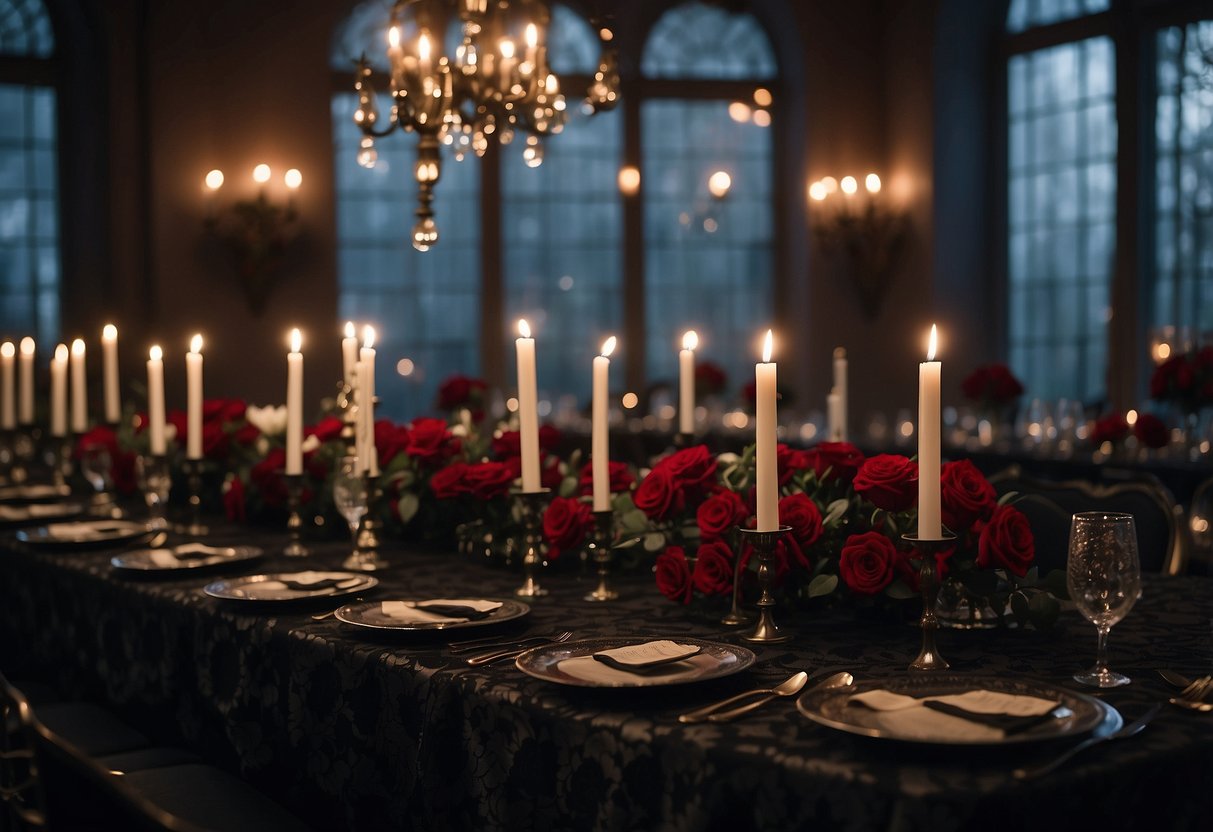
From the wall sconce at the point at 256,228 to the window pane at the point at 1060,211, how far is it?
4.29 metres

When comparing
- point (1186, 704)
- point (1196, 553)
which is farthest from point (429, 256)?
point (1186, 704)

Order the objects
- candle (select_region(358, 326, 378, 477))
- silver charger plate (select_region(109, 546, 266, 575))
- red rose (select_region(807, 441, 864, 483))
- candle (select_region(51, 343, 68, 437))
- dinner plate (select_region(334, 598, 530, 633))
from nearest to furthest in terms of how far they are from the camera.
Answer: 1. dinner plate (select_region(334, 598, 530, 633))
2. red rose (select_region(807, 441, 864, 483))
3. silver charger plate (select_region(109, 546, 266, 575))
4. candle (select_region(358, 326, 378, 477))
5. candle (select_region(51, 343, 68, 437))

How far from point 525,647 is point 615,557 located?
60 centimetres

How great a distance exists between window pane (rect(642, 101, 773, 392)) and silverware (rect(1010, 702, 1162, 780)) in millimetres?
→ 7159

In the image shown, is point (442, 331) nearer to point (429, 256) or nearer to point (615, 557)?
point (429, 256)

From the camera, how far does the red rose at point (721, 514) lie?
6.28 ft

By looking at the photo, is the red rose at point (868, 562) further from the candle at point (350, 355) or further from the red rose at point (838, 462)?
the candle at point (350, 355)

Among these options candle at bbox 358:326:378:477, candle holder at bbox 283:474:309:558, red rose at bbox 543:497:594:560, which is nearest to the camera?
red rose at bbox 543:497:594:560

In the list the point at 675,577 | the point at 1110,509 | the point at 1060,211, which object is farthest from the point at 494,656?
the point at 1060,211

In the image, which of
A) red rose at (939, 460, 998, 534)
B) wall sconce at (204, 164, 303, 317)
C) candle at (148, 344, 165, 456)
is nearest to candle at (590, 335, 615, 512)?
red rose at (939, 460, 998, 534)

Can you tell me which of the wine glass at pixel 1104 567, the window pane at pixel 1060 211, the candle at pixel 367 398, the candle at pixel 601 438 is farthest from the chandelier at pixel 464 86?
the window pane at pixel 1060 211

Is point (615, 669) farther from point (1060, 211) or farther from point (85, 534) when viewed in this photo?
point (1060, 211)

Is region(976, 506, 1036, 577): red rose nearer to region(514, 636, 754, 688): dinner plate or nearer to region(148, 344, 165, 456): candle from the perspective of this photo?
region(514, 636, 754, 688): dinner plate

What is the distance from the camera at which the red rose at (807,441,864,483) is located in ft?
6.54
